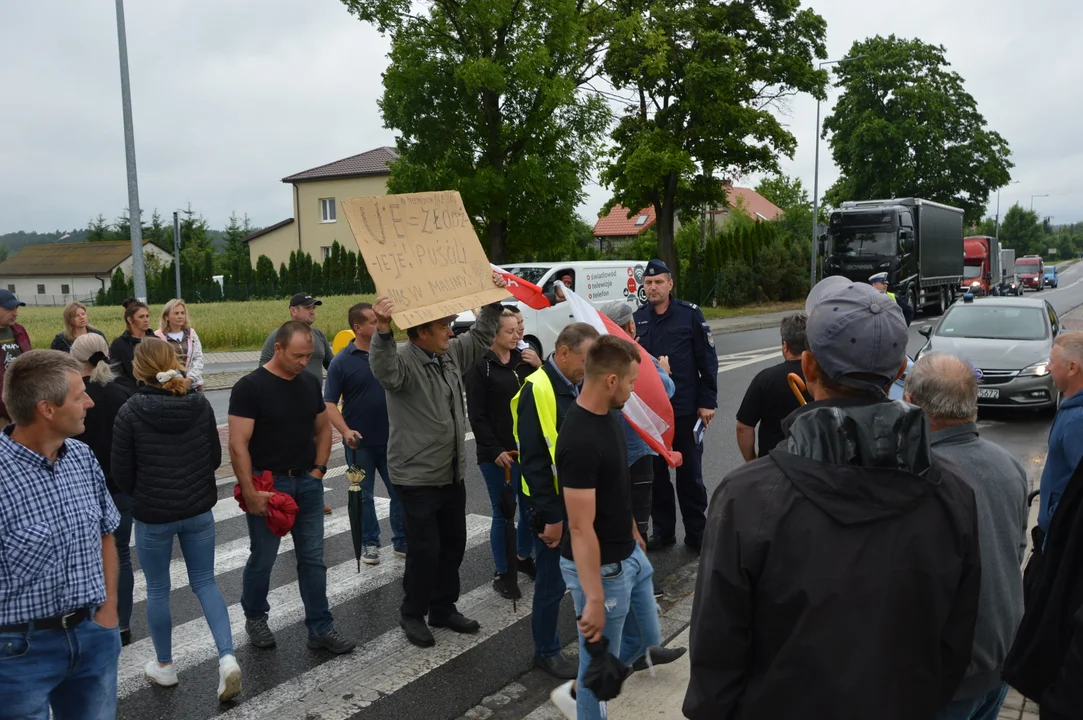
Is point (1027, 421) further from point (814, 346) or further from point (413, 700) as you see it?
point (814, 346)

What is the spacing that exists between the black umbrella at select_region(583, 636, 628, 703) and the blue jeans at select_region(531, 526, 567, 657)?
0.83 m

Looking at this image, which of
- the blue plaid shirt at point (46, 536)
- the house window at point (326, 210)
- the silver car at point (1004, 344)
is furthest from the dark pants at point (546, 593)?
the house window at point (326, 210)

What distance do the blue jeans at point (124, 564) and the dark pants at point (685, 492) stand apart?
136 inches

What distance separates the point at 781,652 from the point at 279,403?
345cm

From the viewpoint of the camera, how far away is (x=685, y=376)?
632cm

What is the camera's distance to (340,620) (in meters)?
5.25

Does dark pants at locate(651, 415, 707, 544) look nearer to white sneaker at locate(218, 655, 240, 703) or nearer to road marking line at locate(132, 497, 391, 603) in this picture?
road marking line at locate(132, 497, 391, 603)

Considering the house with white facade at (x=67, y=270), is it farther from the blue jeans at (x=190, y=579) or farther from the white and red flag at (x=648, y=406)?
the white and red flag at (x=648, y=406)

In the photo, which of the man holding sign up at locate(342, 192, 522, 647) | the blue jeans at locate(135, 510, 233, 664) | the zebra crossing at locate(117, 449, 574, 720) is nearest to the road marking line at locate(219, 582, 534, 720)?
the zebra crossing at locate(117, 449, 574, 720)

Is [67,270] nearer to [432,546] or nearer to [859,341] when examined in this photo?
[432,546]

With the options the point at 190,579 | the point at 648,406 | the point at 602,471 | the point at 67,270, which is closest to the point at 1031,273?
the point at 648,406

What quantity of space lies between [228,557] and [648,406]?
3625 mm

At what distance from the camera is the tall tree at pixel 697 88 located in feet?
95.1

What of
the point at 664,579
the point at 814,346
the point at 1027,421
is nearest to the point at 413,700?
the point at 664,579
